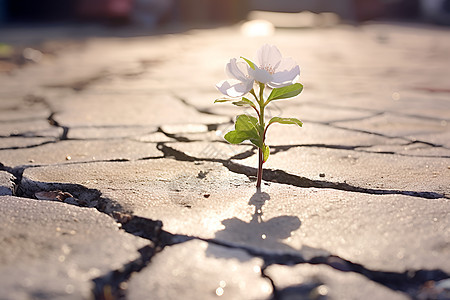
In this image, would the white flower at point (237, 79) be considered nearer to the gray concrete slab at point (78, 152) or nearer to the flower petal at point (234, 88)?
the flower petal at point (234, 88)

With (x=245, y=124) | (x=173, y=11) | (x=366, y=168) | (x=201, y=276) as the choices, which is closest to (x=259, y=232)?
(x=201, y=276)

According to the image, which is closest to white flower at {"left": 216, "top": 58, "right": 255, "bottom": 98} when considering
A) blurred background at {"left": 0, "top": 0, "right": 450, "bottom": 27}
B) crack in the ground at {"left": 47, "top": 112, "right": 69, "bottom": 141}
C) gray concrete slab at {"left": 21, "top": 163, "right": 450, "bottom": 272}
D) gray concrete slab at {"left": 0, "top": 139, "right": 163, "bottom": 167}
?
gray concrete slab at {"left": 21, "top": 163, "right": 450, "bottom": 272}

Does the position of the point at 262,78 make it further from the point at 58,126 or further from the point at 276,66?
the point at 58,126

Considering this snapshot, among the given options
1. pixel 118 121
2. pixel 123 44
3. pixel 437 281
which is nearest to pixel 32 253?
pixel 437 281

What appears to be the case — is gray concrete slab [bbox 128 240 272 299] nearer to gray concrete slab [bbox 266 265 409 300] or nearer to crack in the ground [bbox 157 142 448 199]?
gray concrete slab [bbox 266 265 409 300]

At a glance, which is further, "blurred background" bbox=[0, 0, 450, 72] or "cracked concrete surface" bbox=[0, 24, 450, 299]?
"blurred background" bbox=[0, 0, 450, 72]
